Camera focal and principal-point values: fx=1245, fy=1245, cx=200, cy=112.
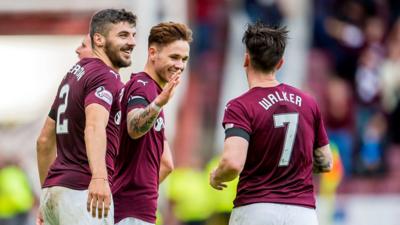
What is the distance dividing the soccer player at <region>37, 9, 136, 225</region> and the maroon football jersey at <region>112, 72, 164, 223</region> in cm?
23

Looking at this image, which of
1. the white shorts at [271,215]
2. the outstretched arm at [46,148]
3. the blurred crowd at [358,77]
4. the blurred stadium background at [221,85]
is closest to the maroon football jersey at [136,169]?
the outstretched arm at [46,148]

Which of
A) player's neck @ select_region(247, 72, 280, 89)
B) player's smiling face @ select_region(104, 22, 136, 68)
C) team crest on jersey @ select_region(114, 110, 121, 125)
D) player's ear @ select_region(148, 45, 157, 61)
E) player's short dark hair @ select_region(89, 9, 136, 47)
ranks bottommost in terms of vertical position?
team crest on jersey @ select_region(114, 110, 121, 125)

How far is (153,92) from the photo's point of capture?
328 inches

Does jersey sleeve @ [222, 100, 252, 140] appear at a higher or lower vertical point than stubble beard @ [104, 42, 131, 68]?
lower

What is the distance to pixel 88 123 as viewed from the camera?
766 cm

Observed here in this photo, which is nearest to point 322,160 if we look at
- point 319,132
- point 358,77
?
point 319,132

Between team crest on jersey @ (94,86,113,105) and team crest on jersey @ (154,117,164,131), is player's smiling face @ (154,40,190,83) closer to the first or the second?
team crest on jersey @ (154,117,164,131)

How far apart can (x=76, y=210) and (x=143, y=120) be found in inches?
28.7

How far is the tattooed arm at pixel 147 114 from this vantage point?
7734 mm

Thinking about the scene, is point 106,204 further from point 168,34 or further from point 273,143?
point 168,34

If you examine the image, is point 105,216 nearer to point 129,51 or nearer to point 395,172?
point 129,51

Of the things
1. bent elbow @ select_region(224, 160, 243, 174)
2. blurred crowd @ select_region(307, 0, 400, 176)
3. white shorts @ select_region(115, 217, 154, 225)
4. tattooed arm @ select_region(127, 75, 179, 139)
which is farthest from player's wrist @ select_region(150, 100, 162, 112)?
blurred crowd @ select_region(307, 0, 400, 176)

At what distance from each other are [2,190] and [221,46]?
3.85 meters

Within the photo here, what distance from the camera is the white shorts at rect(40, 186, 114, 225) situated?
7.79 meters
